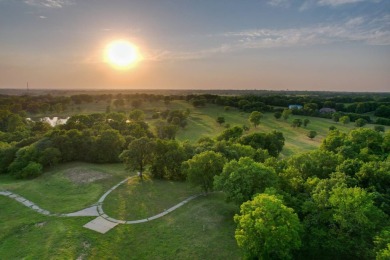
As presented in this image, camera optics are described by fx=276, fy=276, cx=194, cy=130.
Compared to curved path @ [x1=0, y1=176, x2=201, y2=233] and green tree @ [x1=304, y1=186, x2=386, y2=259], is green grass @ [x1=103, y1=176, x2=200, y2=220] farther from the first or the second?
green tree @ [x1=304, y1=186, x2=386, y2=259]

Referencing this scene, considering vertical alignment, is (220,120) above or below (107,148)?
above

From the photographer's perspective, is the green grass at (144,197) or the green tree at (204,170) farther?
the green tree at (204,170)

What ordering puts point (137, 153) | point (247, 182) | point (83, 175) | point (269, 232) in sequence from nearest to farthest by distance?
point (269, 232), point (247, 182), point (137, 153), point (83, 175)

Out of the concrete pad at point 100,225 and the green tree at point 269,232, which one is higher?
the green tree at point 269,232

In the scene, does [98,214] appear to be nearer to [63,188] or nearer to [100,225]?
[100,225]

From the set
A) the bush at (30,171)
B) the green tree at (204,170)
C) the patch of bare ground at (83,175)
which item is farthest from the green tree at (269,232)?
the bush at (30,171)

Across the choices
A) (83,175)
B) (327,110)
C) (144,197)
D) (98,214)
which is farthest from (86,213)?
(327,110)

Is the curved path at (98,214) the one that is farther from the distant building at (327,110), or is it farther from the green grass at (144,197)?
the distant building at (327,110)
